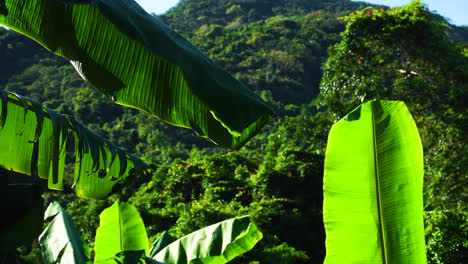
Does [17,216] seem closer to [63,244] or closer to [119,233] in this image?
[63,244]

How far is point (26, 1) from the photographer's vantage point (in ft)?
5.54

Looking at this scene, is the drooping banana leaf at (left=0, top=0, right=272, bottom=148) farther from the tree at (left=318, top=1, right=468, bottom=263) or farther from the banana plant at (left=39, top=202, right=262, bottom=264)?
the tree at (left=318, top=1, right=468, bottom=263)

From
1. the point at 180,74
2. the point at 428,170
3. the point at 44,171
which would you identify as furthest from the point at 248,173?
the point at 180,74

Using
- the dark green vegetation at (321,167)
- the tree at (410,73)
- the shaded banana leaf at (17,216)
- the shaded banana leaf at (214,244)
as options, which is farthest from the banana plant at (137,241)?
the tree at (410,73)

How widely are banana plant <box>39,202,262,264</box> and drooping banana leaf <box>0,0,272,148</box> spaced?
142 cm

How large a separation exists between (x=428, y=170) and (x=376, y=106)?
8.54m

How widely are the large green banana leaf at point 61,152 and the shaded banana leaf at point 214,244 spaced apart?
25.8 inches

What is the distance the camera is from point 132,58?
172cm

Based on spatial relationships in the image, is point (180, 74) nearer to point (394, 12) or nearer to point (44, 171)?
point (44, 171)

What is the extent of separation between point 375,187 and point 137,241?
2.03 m

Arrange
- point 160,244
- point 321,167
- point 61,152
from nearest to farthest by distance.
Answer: point 61,152, point 160,244, point 321,167

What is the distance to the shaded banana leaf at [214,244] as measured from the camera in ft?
9.95

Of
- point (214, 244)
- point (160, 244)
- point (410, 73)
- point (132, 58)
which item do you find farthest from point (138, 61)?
point (410, 73)

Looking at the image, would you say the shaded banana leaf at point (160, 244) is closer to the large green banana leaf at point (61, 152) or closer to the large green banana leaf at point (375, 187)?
the large green banana leaf at point (61, 152)
